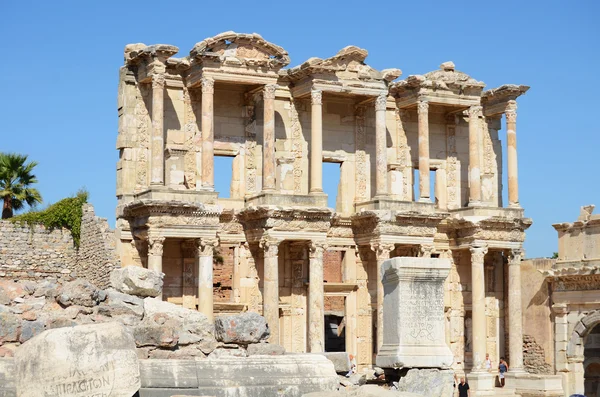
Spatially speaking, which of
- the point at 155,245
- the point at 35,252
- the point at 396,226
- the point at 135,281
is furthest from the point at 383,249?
the point at 135,281

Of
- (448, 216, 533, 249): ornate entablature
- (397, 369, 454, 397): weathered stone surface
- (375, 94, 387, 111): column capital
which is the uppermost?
(375, 94, 387, 111): column capital

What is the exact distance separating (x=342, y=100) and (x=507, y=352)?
32.6 ft

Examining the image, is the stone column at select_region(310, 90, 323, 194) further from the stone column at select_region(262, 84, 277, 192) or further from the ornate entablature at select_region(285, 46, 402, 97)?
the stone column at select_region(262, 84, 277, 192)

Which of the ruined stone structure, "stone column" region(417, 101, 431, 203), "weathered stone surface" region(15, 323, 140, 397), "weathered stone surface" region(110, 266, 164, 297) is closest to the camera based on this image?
"weathered stone surface" region(15, 323, 140, 397)

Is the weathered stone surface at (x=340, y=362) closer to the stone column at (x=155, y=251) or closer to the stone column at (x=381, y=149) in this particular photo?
the stone column at (x=155, y=251)

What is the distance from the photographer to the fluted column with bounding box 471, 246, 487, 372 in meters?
33.5

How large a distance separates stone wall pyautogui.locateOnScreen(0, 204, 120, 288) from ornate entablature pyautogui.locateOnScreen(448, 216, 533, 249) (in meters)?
10.9

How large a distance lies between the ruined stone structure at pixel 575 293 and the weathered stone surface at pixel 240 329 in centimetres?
2092

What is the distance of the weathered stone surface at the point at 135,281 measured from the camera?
13625 mm

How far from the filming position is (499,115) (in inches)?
1441

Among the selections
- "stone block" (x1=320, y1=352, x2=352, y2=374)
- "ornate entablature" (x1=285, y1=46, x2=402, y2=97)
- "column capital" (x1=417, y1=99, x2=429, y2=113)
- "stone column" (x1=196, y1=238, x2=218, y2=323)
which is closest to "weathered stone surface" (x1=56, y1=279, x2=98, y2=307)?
"stone block" (x1=320, y1=352, x2=352, y2=374)

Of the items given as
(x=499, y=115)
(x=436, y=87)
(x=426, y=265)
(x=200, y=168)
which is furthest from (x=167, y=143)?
(x=426, y=265)

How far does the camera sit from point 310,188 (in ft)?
104

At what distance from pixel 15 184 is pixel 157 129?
247 inches
